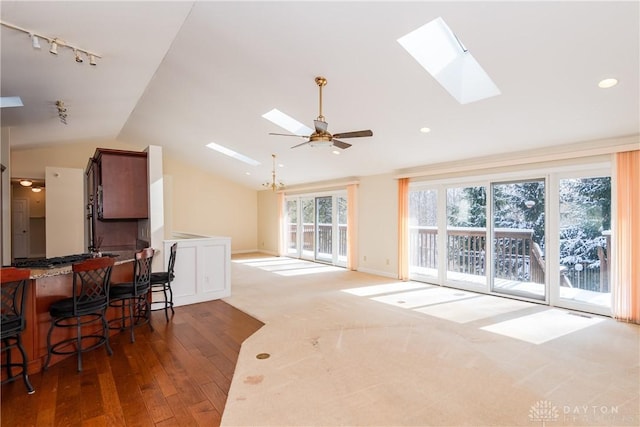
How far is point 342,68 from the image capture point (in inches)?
141

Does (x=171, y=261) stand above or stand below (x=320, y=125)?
below

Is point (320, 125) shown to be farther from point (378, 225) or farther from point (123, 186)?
point (378, 225)

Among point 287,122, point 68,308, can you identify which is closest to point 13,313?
point 68,308

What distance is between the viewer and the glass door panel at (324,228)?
29.1 feet

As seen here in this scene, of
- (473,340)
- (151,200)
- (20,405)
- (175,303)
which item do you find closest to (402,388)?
(473,340)

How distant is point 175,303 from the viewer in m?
4.81

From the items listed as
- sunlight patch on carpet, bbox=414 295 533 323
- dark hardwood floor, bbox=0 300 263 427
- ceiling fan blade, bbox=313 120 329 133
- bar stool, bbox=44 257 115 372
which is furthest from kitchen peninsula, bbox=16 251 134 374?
sunlight patch on carpet, bbox=414 295 533 323

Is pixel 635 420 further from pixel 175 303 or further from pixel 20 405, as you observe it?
pixel 175 303

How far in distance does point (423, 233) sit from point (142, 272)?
507 centimetres

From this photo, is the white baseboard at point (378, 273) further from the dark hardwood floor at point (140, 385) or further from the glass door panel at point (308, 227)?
the dark hardwood floor at point (140, 385)

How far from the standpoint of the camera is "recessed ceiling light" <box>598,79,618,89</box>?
305 cm

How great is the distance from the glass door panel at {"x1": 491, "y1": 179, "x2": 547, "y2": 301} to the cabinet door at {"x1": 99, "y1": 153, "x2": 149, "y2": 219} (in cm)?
580

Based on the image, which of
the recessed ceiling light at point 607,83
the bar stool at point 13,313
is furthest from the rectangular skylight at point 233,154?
the recessed ceiling light at point 607,83

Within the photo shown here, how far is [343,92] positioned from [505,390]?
11.7ft
